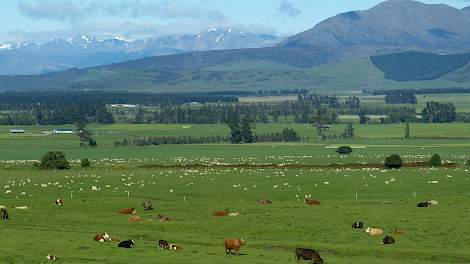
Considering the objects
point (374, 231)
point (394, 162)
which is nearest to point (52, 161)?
point (394, 162)

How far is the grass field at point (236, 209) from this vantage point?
135 feet

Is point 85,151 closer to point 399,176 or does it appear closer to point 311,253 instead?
point 399,176

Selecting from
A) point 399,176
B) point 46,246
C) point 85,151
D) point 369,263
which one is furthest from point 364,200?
point 85,151

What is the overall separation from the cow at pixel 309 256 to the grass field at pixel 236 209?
0.61 meters

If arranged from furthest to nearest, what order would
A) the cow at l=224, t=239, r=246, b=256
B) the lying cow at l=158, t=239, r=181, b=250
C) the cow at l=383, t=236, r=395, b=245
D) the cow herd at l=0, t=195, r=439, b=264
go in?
the cow at l=383, t=236, r=395, b=245, the lying cow at l=158, t=239, r=181, b=250, the cow at l=224, t=239, r=246, b=256, the cow herd at l=0, t=195, r=439, b=264

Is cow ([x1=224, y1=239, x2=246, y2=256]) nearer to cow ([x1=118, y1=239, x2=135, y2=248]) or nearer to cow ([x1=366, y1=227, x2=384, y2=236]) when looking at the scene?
cow ([x1=118, y1=239, x2=135, y2=248])

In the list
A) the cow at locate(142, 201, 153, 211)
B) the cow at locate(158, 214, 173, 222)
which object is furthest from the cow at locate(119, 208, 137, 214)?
the cow at locate(158, 214, 173, 222)

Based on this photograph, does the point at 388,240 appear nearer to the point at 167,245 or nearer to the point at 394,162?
the point at 167,245

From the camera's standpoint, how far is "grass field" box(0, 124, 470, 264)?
135ft

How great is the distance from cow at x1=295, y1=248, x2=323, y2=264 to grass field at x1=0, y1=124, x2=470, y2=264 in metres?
0.61

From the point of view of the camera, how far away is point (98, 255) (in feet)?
127

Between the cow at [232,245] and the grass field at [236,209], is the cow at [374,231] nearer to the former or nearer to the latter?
the grass field at [236,209]

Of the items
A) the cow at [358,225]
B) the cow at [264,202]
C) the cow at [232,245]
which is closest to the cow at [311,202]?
the cow at [264,202]

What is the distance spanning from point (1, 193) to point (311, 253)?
31904 mm
